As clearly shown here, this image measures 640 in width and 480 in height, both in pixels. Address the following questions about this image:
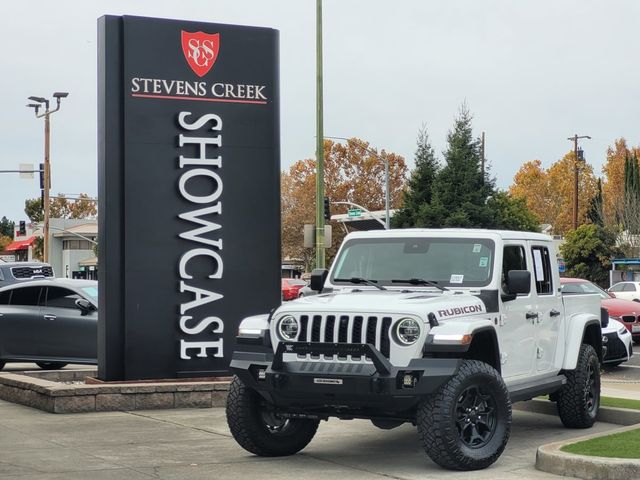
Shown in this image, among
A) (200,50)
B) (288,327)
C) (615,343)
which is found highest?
(200,50)

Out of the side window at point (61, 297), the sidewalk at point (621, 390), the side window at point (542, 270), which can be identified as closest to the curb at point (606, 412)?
the sidewalk at point (621, 390)

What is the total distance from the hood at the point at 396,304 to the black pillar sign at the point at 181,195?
14.1ft

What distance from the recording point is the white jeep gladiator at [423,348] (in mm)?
8773

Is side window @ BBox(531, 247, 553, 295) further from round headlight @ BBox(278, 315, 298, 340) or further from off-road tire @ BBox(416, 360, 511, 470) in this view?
round headlight @ BBox(278, 315, 298, 340)

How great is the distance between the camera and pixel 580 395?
11164mm

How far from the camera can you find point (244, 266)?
14.2 meters

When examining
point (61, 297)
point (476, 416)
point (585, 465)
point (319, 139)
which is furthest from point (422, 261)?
point (319, 139)

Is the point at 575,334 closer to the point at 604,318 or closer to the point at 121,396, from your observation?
the point at 604,318

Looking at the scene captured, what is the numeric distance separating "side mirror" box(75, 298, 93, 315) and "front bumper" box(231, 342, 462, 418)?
7.61 metres

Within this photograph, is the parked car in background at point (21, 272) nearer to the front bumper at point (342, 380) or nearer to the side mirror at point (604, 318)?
the side mirror at point (604, 318)

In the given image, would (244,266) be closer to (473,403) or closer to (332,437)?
(332,437)

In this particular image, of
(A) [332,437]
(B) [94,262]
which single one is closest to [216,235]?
(A) [332,437]

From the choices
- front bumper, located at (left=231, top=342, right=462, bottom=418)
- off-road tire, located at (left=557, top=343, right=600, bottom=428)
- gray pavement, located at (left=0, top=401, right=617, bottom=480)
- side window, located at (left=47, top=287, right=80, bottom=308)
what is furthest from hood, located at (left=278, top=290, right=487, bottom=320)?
side window, located at (left=47, top=287, right=80, bottom=308)

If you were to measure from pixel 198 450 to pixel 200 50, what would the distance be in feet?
19.2
